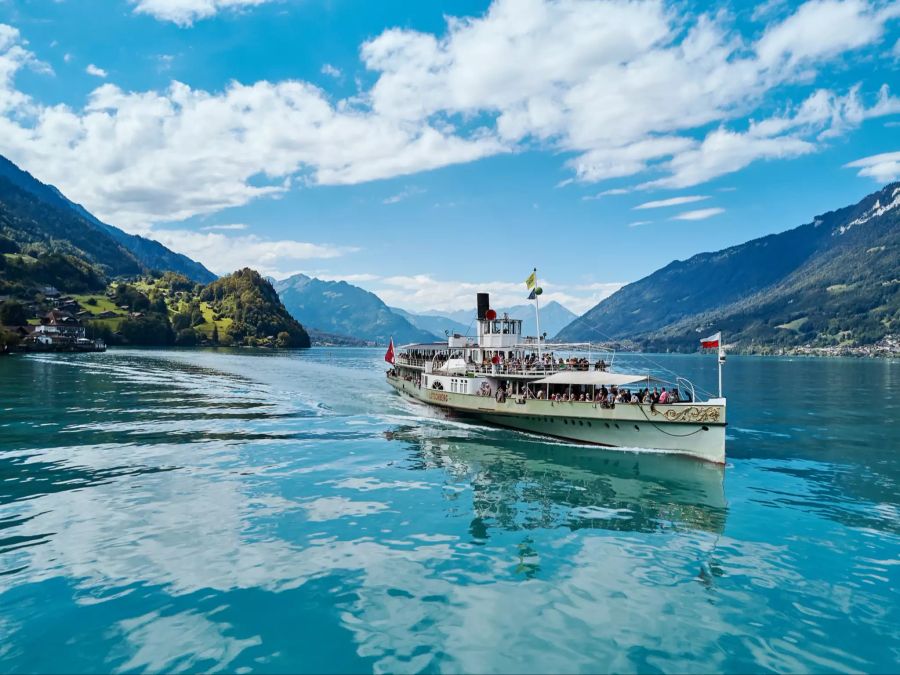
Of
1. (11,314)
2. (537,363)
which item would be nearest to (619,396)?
(537,363)

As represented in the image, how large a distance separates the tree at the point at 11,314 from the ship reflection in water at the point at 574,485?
17817 centimetres

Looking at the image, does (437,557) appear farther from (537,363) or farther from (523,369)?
(537,363)

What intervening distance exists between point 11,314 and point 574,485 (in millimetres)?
195563

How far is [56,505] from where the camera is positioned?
885 inches

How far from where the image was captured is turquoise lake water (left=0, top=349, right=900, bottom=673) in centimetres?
1291

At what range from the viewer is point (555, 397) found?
4088cm

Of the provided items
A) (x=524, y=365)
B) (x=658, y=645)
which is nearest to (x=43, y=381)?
(x=524, y=365)

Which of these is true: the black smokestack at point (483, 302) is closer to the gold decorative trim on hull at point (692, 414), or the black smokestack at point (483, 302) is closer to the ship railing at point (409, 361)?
the ship railing at point (409, 361)

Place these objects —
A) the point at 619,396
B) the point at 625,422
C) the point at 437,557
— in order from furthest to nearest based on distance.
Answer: the point at 619,396
the point at 625,422
the point at 437,557

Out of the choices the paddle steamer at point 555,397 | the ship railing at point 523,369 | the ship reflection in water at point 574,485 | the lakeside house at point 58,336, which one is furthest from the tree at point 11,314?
the ship reflection in water at point 574,485

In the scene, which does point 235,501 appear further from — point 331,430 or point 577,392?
point 577,392

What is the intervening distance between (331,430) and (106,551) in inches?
1035

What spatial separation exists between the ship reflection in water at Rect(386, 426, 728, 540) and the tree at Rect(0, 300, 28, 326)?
178 m

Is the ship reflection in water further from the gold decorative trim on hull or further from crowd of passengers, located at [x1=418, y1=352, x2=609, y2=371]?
crowd of passengers, located at [x1=418, y1=352, x2=609, y2=371]
